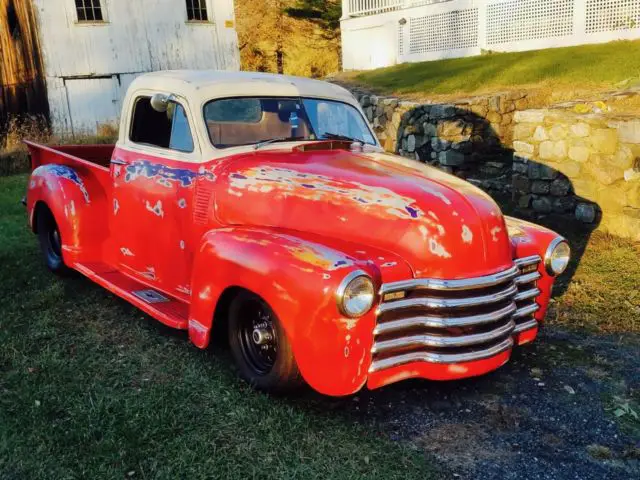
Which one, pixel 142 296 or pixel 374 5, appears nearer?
pixel 142 296

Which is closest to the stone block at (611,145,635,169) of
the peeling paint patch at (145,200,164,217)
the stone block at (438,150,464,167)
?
the stone block at (438,150,464,167)

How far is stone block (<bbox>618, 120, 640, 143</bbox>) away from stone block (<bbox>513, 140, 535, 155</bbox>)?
0.97 meters

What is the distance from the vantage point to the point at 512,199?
22.9 ft

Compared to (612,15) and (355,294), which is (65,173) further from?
(612,15)

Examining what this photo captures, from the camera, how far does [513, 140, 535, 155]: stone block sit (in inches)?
260

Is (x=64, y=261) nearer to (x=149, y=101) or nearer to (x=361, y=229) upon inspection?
(x=149, y=101)

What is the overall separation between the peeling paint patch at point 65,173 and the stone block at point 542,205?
4.49m

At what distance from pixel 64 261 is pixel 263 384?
254 centimetres

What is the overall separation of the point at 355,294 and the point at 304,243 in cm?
44

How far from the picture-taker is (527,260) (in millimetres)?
3484

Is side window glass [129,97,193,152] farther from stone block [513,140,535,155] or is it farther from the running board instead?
stone block [513,140,535,155]

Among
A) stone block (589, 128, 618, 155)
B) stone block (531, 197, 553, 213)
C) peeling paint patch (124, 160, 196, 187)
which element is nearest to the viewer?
peeling paint patch (124, 160, 196, 187)

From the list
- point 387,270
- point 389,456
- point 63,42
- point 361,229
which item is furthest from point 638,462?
point 63,42

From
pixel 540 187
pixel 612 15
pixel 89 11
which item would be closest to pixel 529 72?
pixel 612 15
